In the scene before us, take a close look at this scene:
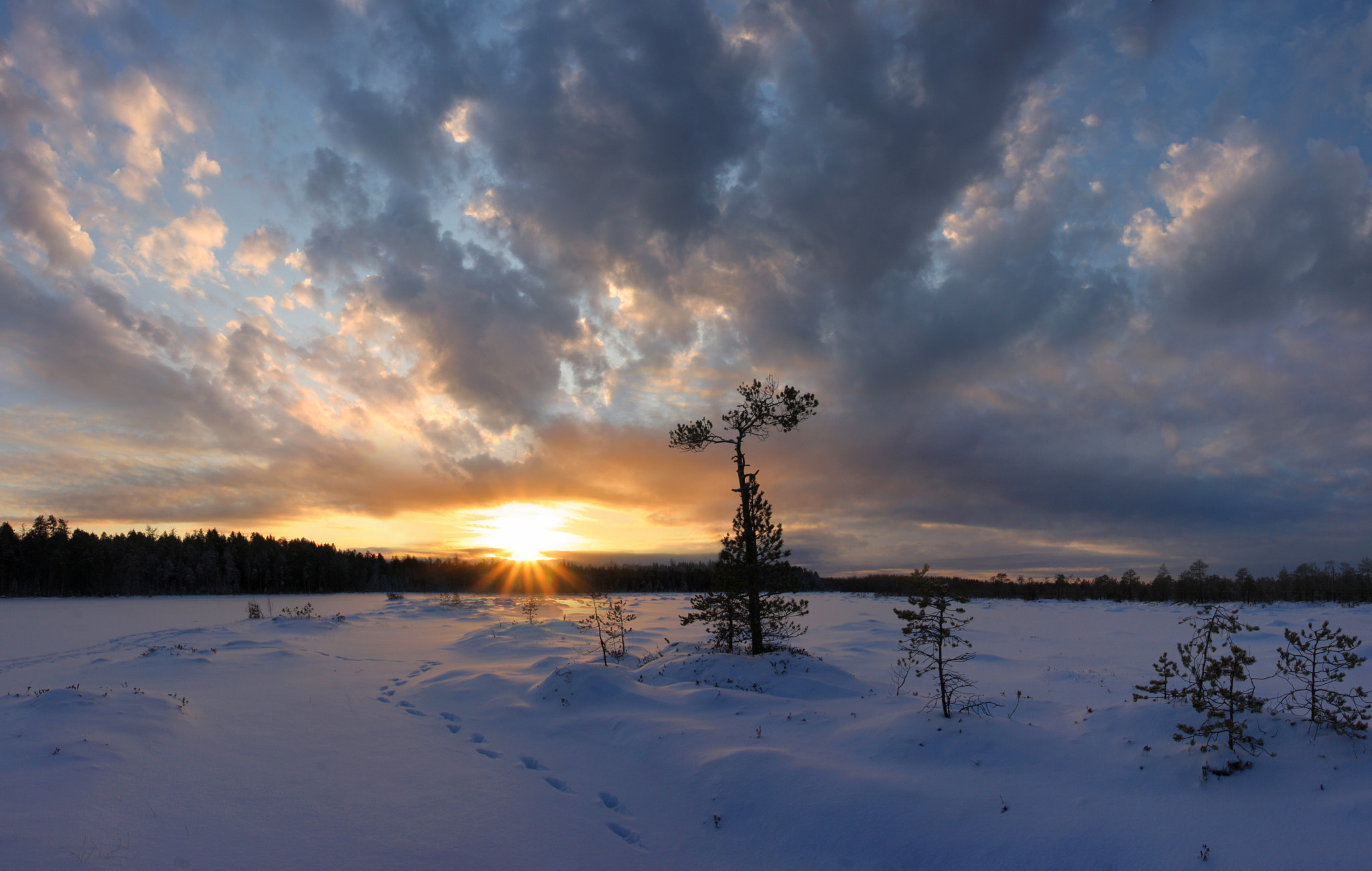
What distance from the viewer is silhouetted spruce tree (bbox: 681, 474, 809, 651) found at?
16.3 metres

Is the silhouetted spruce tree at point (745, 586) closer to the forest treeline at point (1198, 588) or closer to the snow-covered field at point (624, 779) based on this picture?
the snow-covered field at point (624, 779)

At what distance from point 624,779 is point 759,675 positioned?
6.97m

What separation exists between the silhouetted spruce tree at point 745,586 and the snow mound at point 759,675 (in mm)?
789

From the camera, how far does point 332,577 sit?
103m

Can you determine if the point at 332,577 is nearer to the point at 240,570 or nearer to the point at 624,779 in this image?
the point at 240,570

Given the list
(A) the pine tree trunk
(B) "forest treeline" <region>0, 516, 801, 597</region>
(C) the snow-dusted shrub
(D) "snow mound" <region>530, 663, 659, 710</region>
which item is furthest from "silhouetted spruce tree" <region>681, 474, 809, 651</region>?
(B) "forest treeline" <region>0, 516, 801, 597</region>

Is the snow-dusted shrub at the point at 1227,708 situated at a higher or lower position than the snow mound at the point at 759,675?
higher

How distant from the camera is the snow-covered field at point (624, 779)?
5469mm

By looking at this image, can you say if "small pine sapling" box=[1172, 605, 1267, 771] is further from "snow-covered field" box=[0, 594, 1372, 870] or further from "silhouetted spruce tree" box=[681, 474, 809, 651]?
"silhouetted spruce tree" box=[681, 474, 809, 651]

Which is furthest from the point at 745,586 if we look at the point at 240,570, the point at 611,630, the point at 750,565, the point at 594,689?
the point at 240,570

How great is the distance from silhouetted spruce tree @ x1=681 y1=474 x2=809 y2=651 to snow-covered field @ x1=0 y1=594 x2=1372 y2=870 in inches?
90.3

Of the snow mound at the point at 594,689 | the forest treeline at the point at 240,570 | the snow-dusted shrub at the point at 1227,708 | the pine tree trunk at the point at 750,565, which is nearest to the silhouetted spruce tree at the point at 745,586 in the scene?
the pine tree trunk at the point at 750,565

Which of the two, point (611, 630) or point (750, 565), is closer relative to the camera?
point (750, 565)

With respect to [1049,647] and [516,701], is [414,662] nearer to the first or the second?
[516,701]
